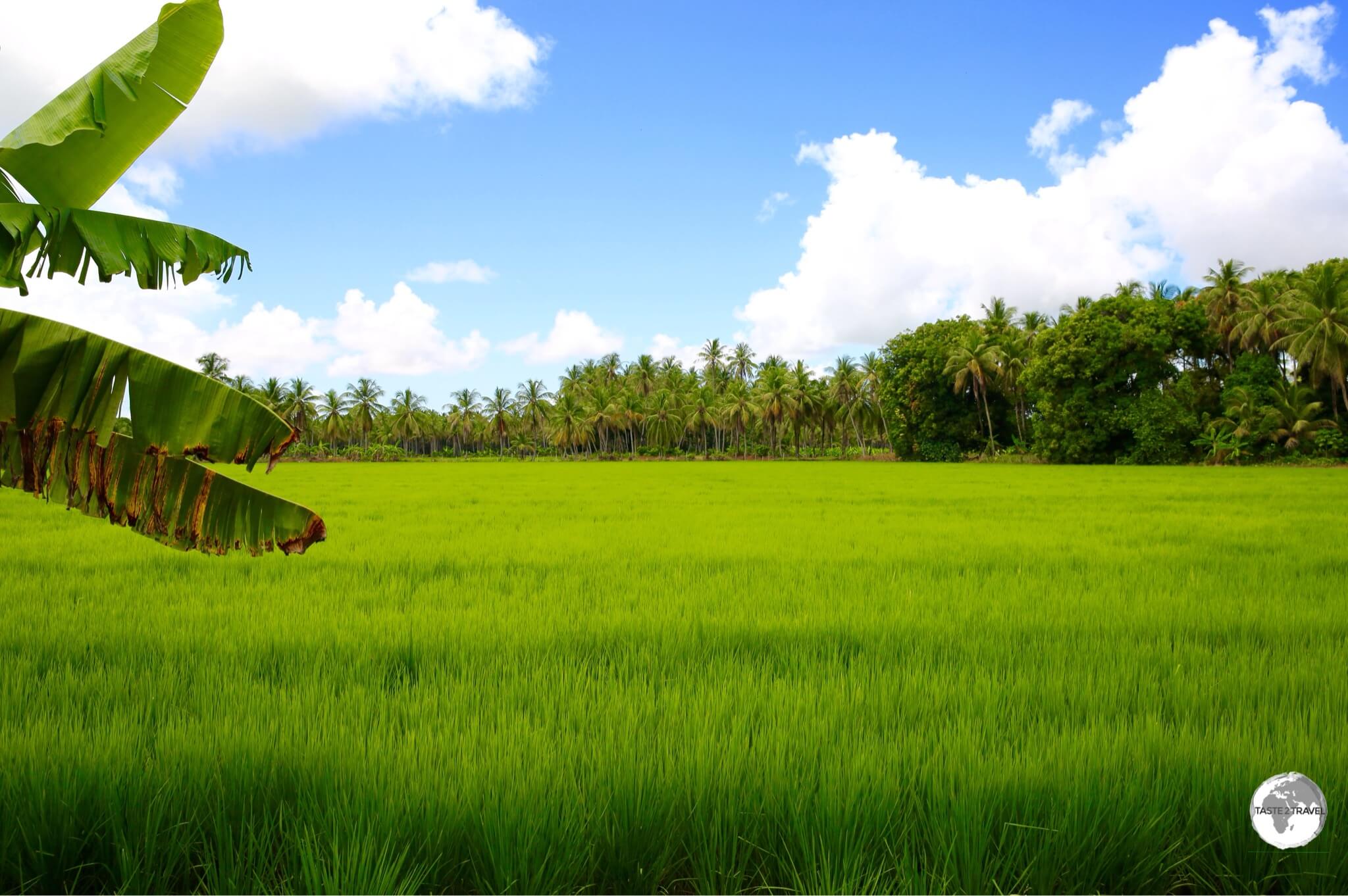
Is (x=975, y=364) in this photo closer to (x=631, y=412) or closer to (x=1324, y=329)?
(x=1324, y=329)

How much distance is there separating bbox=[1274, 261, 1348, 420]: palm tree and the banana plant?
159 ft

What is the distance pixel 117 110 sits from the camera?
13.8ft

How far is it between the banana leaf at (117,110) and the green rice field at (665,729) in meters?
2.79

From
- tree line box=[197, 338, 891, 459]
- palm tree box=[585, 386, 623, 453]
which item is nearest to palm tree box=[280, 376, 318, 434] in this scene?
tree line box=[197, 338, 891, 459]

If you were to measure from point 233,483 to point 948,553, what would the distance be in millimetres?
7649

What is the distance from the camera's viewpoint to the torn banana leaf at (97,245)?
11.6 feet

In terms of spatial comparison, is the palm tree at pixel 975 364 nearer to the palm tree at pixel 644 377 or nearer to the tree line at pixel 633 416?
the tree line at pixel 633 416

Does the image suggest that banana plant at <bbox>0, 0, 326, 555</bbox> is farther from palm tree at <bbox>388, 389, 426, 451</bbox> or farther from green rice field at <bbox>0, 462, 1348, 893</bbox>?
palm tree at <bbox>388, 389, 426, 451</bbox>

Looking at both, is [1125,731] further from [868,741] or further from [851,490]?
[851,490]

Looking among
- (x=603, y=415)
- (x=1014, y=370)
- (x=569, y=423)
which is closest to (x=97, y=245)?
(x=1014, y=370)

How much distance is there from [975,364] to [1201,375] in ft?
46.1

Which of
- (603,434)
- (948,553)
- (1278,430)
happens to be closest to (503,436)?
(603,434)

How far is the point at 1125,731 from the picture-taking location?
2994 mm

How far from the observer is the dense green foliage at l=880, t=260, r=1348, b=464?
37.3 metres
